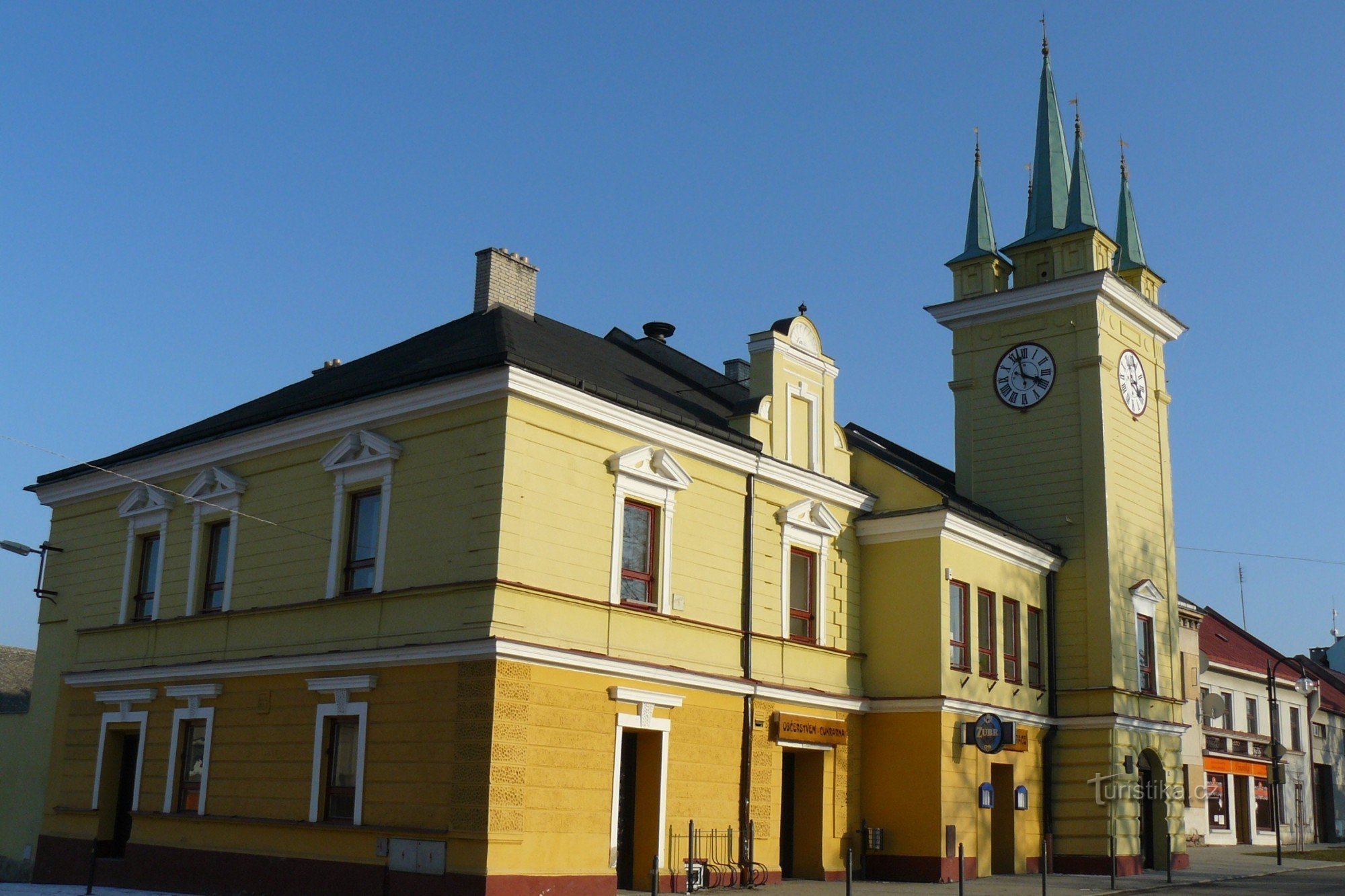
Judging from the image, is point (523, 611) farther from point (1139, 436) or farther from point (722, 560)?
point (1139, 436)

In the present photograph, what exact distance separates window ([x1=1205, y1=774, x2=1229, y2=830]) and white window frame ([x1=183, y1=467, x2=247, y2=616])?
3633 cm

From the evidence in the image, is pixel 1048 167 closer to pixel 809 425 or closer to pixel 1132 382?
pixel 1132 382

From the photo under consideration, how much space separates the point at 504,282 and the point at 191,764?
10.6 meters

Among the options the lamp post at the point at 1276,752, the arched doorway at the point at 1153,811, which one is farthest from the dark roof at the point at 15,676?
the lamp post at the point at 1276,752

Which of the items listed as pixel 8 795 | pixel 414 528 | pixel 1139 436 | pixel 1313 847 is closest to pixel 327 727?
pixel 414 528

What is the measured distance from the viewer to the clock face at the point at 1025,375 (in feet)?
103

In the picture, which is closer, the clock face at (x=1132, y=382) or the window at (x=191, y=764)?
the window at (x=191, y=764)

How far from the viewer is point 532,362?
19.4m

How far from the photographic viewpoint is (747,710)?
22.8 meters

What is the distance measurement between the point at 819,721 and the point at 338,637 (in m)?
9.18

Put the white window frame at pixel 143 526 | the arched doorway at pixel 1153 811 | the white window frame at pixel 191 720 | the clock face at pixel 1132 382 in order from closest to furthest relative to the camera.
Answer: the white window frame at pixel 191 720 < the white window frame at pixel 143 526 < the arched doorway at pixel 1153 811 < the clock face at pixel 1132 382

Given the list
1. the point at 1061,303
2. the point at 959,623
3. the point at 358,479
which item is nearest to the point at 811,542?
the point at 959,623

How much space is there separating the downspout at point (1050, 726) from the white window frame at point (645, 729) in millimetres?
11607

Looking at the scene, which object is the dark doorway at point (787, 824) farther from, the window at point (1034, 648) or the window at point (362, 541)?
the window at point (362, 541)
